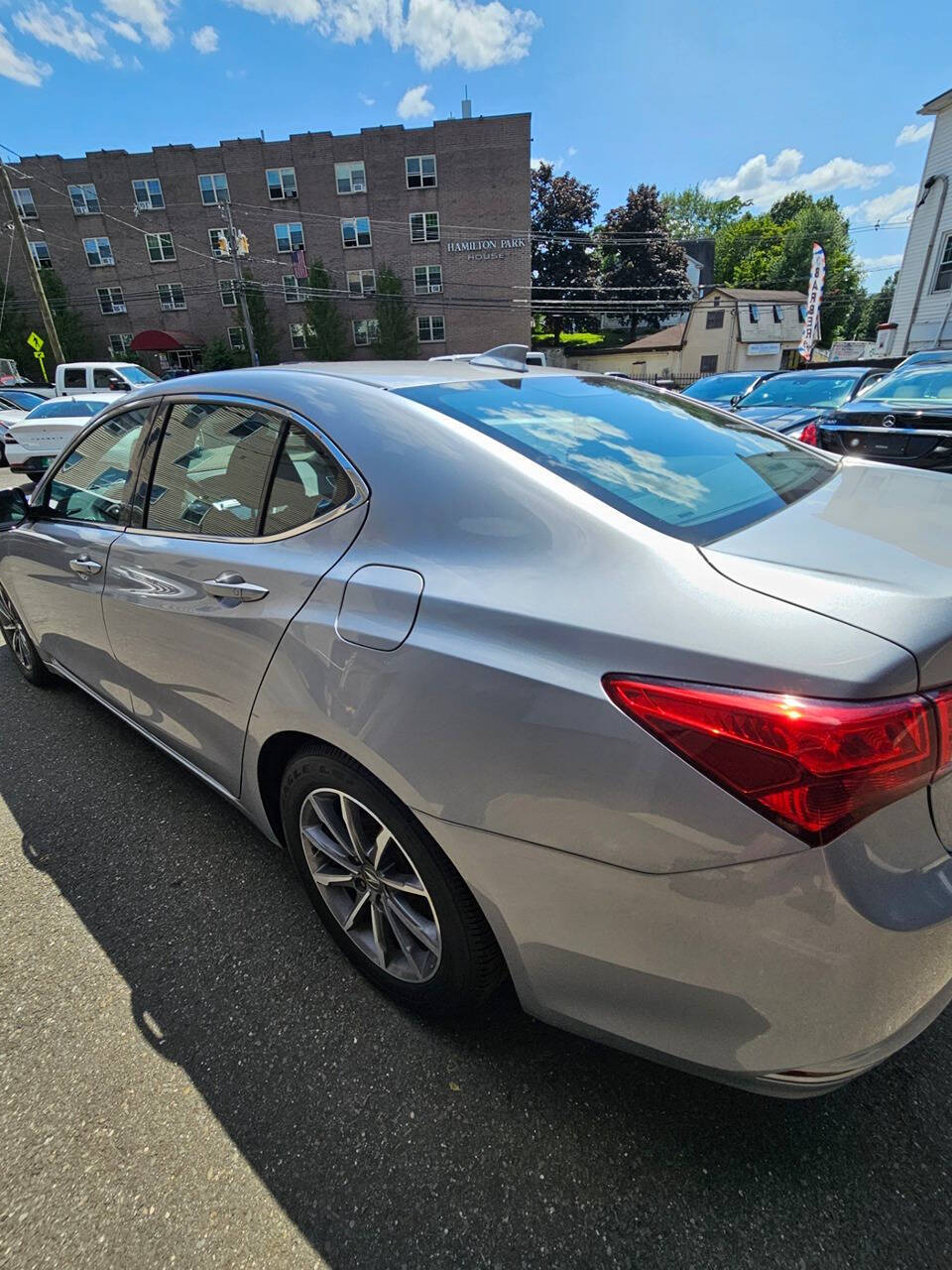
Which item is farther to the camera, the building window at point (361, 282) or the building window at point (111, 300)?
the building window at point (111, 300)

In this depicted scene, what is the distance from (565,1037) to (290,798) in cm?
101

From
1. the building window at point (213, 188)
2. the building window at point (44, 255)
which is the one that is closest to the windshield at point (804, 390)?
the building window at point (213, 188)

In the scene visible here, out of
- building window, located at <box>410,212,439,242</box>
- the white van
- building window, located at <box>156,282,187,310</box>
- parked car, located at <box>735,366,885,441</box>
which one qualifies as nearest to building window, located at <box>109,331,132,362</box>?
building window, located at <box>156,282,187,310</box>

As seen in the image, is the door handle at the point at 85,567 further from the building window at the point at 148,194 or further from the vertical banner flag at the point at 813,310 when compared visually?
the building window at the point at 148,194

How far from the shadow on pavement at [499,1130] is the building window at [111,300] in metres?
44.2

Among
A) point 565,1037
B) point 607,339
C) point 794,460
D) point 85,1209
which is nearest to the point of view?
point 85,1209

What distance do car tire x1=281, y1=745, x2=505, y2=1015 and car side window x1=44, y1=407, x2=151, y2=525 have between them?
1465 millimetres

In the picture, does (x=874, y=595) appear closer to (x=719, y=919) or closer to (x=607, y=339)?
(x=719, y=919)

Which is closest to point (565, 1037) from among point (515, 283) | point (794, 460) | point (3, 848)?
point (794, 460)

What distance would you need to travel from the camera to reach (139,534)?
2314 mm

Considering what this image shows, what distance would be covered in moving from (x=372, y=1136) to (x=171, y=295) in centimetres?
4378

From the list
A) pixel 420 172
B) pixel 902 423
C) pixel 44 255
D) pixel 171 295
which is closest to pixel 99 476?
pixel 902 423

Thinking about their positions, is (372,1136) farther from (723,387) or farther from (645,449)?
(723,387)

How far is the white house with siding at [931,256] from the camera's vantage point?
1920 cm
